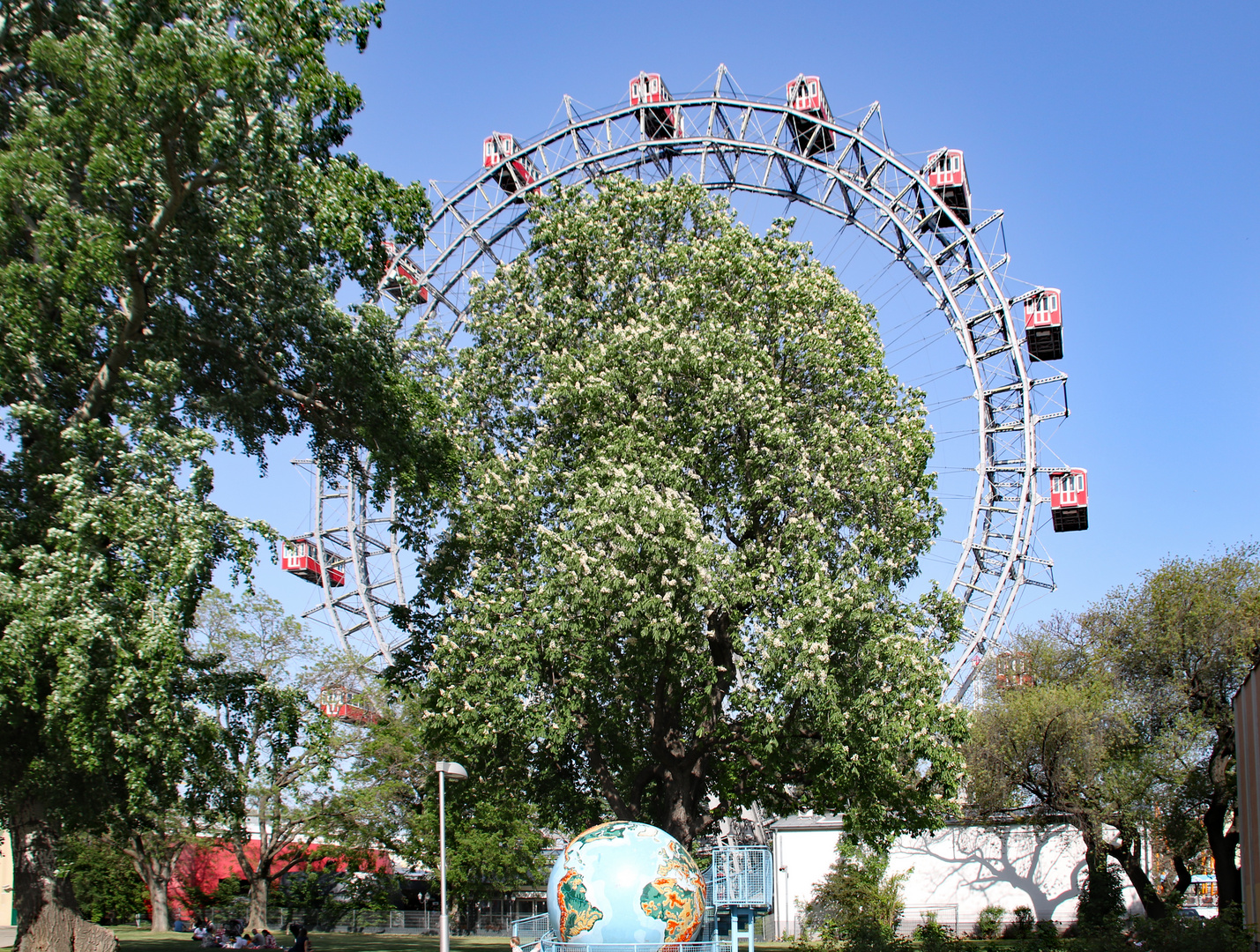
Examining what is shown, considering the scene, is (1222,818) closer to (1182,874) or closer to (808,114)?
(1182,874)

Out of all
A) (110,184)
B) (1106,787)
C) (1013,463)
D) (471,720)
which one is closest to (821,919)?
(1106,787)

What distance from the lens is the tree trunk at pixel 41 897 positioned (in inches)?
708

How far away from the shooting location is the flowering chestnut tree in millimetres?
Result: 20719

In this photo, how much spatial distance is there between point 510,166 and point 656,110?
724 centimetres

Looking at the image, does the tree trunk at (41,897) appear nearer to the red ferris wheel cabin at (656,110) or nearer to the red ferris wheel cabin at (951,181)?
the red ferris wheel cabin at (656,110)

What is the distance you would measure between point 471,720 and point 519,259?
11.9m

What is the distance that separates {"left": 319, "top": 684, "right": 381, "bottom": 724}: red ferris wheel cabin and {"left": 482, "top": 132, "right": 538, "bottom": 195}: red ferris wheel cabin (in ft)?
82.1

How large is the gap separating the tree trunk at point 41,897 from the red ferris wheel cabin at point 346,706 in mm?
28647

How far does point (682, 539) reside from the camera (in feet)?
67.3

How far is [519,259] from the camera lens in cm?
2659

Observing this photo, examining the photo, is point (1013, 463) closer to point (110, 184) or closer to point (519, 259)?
point (519, 259)

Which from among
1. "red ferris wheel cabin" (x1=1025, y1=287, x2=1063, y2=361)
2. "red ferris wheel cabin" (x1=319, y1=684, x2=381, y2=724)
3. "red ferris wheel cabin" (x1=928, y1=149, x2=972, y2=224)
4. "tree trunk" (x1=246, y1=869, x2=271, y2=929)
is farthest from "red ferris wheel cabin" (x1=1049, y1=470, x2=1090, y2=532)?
"tree trunk" (x1=246, y1=869, x2=271, y2=929)

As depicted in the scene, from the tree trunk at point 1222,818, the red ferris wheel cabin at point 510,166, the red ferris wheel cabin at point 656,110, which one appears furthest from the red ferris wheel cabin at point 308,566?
the tree trunk at point 1222,818

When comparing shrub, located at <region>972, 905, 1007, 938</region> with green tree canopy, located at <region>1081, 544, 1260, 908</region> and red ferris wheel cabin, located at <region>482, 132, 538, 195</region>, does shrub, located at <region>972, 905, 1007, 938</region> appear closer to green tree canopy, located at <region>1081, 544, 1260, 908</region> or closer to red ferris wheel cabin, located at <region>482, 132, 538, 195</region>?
green tree canopy, located at <region>1081, 544, 1260, 908</region>
